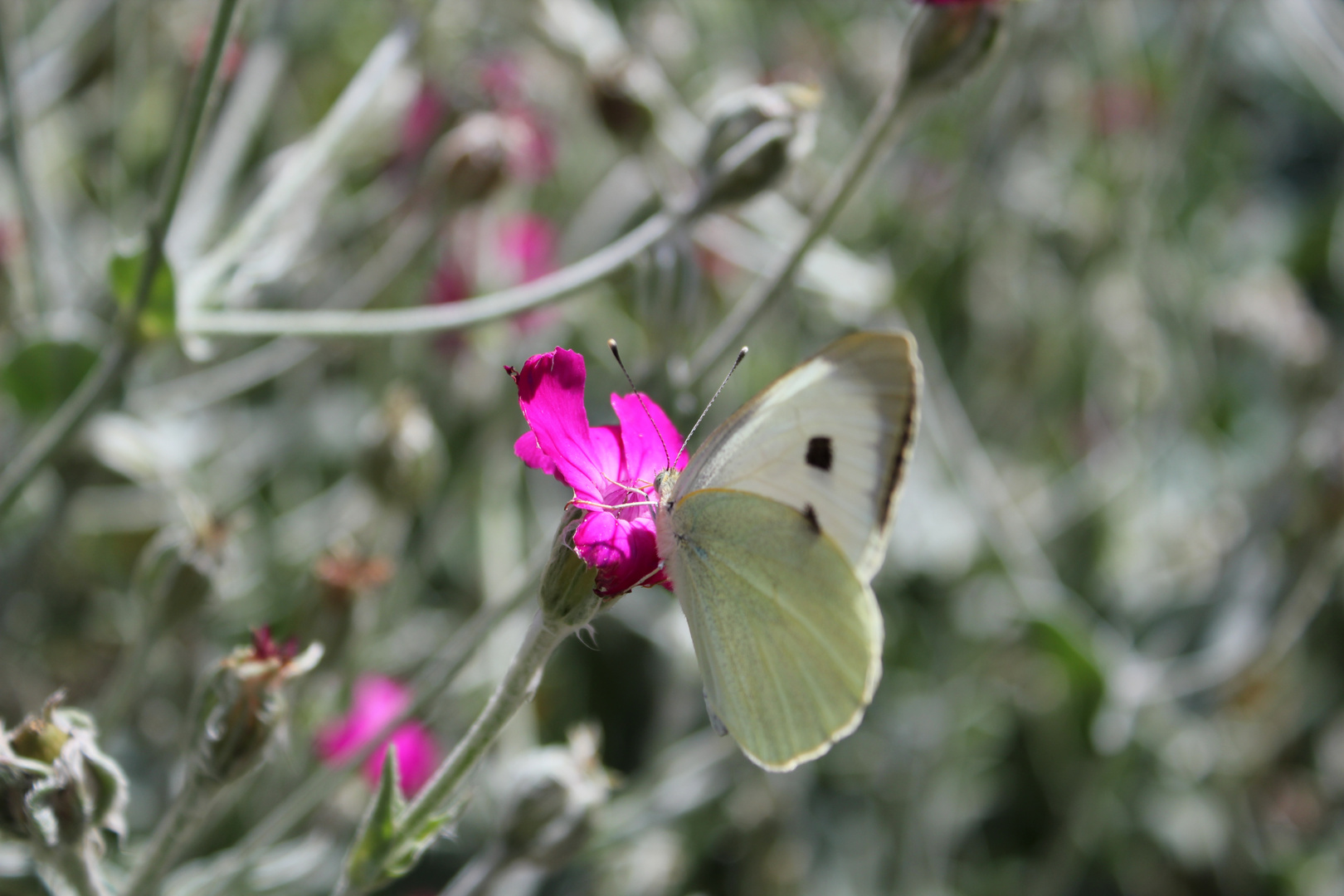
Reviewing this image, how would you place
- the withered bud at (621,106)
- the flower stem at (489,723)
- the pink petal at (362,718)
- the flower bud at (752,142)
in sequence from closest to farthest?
1. the flower stem at (489,723)
2. the flower bud at (752,142)
3. the pink petal at (362,718)
4. the withered bud at (621,106)

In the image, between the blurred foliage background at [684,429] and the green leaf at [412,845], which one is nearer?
the green leaf at [412,845]

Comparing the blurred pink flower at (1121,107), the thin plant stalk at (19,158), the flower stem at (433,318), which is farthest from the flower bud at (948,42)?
the blurred pink flower at (1121,107)

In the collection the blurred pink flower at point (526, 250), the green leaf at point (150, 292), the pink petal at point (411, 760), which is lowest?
the pink petal at point (411, 760)

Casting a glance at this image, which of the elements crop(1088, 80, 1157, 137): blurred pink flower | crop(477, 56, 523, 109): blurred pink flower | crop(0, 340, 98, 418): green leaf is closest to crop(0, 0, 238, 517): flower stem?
crop(0, 340, 98, 418): green leaf

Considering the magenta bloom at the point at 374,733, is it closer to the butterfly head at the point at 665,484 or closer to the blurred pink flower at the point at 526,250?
the butterfly head at the point at 665,484

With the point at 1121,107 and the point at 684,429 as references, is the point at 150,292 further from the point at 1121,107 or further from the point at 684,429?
the point at 1121,107

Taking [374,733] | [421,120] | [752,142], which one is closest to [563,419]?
[752,142]

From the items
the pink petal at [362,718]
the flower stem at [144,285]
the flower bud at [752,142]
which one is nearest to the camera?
the flower stem at [144,285]

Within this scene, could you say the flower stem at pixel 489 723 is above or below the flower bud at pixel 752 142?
below
